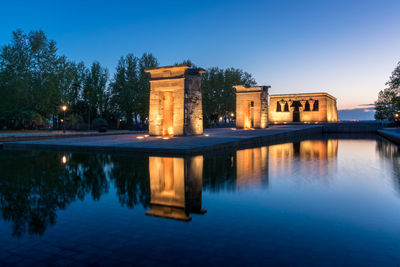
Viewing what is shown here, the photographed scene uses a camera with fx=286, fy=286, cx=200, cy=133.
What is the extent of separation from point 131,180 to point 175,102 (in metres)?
13.2

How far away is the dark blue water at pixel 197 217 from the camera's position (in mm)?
3051

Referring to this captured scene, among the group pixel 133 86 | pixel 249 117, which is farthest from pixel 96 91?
pixel 249 117

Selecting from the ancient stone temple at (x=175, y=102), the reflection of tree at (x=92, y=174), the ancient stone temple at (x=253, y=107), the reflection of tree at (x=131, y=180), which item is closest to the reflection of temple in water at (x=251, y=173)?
the reflection of tree at (x=131, y=180)

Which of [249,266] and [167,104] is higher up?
[167,104]

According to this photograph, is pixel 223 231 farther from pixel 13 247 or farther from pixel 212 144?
pixel 212 144

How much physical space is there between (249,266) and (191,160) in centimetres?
740

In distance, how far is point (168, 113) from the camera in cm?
2134

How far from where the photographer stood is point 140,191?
232 inches

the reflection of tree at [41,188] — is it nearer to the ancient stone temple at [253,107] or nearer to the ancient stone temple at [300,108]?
the ancient stone temple at [253,107]

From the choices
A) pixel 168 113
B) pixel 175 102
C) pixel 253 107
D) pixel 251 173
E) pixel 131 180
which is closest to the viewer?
pixel 131 180

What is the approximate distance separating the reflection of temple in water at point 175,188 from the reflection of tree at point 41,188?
4.07ft

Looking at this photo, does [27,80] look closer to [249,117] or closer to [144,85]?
[144,85]

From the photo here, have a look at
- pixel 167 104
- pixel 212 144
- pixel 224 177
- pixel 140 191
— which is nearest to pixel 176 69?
pixel 167 104

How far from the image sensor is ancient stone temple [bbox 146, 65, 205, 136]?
1941 cm
